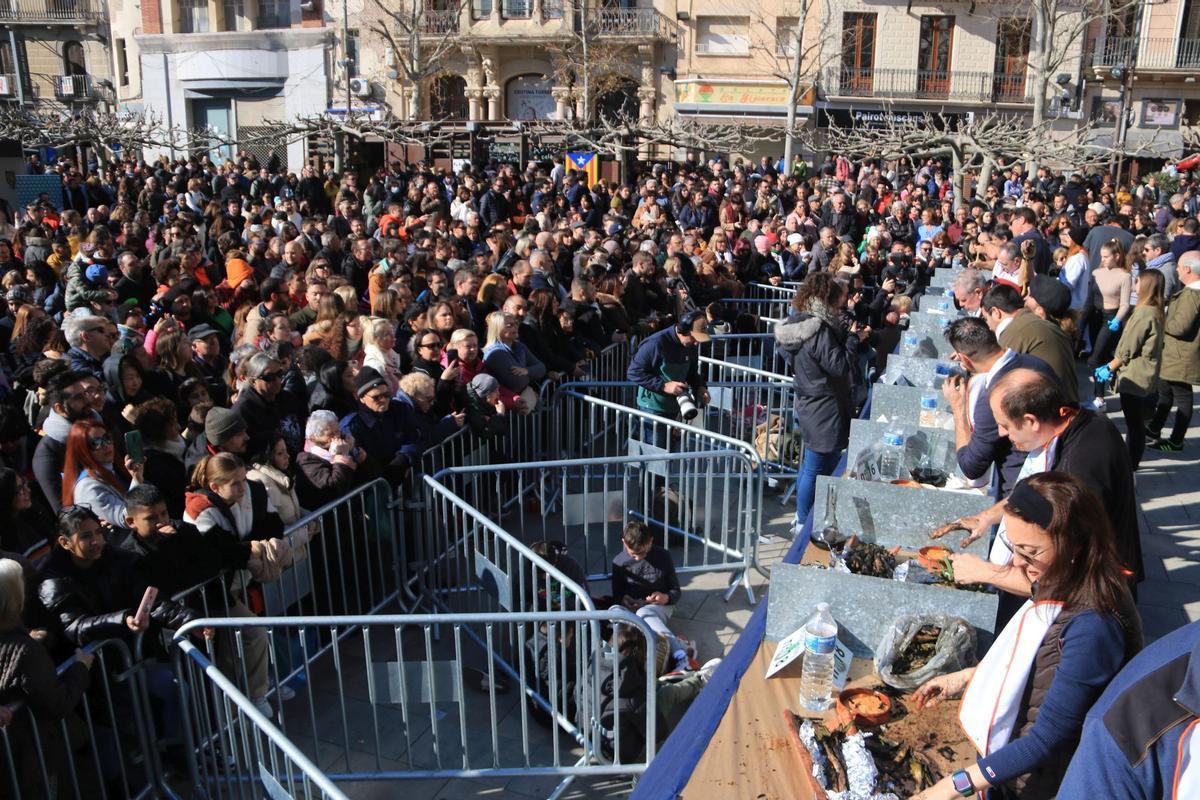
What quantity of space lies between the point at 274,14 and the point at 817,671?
43.8 meters

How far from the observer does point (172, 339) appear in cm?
685

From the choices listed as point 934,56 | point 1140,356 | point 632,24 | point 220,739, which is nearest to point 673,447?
point 1140,356

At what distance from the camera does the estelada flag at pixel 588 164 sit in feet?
73.5

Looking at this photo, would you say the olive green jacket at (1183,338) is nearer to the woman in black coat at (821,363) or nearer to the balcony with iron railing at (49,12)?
the woman in black coat at (821,363)

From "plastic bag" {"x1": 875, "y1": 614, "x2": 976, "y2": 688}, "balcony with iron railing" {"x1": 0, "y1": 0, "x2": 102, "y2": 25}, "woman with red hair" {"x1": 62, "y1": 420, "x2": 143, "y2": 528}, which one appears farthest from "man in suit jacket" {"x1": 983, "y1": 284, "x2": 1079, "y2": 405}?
"balcony with iron railing" {"x1": 0, "y1": 0, "x2": 102, "y2": 25}

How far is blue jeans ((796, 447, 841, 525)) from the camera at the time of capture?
6906mm

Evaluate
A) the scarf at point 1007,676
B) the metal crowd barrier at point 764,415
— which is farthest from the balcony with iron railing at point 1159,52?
the scarf at point 1007,676

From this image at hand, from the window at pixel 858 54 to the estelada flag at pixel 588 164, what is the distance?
1832 cm

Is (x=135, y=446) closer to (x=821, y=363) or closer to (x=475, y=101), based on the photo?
(x=821, y=363)

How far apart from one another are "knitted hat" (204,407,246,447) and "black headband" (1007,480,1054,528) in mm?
4033

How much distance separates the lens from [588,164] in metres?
22.7

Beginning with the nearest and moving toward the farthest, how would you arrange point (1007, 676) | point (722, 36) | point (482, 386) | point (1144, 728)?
1. point (1144, 728)
2. point (1007, 676)
3. point (482, 386)
4. point (722, 36)

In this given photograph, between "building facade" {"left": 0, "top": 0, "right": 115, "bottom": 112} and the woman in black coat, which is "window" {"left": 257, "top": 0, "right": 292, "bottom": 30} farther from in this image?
the woman in black coat

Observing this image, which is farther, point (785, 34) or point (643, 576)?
point (785, 34)
